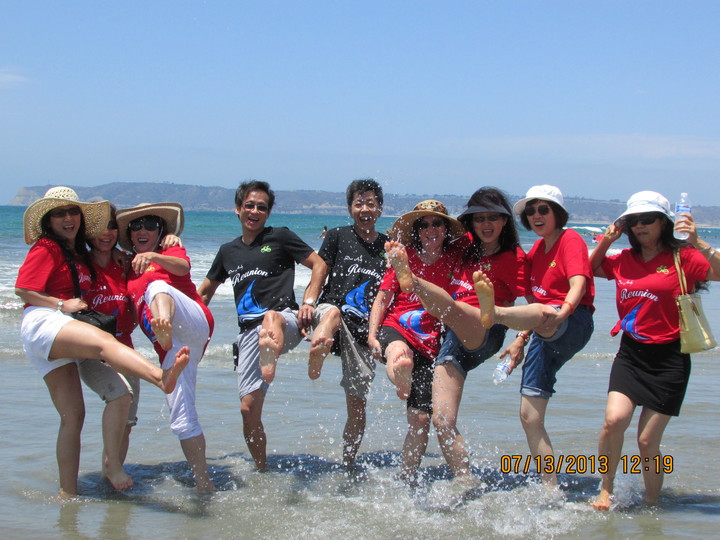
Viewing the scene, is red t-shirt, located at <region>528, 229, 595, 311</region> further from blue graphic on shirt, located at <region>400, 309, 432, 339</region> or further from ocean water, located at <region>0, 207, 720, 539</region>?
ocean water, located at <region>0, 207, 720, 539</region>

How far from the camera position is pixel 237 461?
6.12m

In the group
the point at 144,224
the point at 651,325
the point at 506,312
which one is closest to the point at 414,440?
the point at 506,312

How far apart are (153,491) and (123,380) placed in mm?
851

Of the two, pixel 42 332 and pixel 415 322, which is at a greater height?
pixel 415 322

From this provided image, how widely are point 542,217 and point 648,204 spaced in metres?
0.68

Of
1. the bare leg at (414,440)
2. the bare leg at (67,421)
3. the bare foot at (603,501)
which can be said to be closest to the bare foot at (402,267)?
the bare leg at (414,440)

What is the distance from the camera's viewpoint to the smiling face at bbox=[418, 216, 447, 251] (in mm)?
5262

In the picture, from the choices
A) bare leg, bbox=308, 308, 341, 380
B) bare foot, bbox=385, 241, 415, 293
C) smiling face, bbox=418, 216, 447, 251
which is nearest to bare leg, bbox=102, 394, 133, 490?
bare leg, bbox=308, 308, 341, 380

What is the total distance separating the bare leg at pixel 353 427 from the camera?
19.5ft

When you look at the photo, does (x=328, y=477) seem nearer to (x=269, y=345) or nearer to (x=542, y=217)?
(x=269, y=345)

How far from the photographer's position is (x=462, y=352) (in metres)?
5.07

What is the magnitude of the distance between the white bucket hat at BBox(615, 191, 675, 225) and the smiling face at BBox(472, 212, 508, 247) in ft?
2.61

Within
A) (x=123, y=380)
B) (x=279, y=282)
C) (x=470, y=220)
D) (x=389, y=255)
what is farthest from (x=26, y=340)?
(x=470, y=220)

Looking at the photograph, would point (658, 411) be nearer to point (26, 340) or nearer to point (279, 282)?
point (279, 282)
